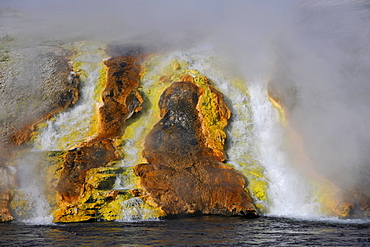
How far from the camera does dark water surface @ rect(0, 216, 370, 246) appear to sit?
9452mm

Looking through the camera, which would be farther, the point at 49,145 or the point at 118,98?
the point at 118,98

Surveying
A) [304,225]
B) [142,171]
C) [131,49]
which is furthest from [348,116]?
[131,49]

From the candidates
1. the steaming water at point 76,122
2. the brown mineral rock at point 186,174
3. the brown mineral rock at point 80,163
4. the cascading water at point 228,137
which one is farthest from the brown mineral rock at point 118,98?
the brown mineral rock at point 186,174

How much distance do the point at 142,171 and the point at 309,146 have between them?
7447mm

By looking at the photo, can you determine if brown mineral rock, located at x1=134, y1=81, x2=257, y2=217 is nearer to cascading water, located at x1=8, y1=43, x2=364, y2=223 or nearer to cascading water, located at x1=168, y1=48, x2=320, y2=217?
cascading water, located at x1=8, y1=43, x2=364, y2=223

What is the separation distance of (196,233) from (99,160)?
572 centimetres

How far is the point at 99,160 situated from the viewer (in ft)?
48.1

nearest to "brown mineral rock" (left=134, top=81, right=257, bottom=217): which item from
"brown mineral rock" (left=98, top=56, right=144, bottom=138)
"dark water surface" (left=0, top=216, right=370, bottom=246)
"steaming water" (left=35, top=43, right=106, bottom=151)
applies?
"dark water surface" (left=0, top=216, right=370, bottom=246)

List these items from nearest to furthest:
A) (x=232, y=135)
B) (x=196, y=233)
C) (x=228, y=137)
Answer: (x=196, y=233), (x=228, y=137), (x=232, y=135)

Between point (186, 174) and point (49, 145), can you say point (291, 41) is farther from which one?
point (49, 145)

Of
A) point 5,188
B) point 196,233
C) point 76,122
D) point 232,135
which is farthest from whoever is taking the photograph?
point 76,122

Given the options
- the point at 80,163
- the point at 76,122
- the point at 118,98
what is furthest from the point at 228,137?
the point at 76,122

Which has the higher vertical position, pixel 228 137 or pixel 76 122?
pixel 76 122

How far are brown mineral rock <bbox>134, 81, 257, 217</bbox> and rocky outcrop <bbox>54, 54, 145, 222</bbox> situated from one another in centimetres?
138
